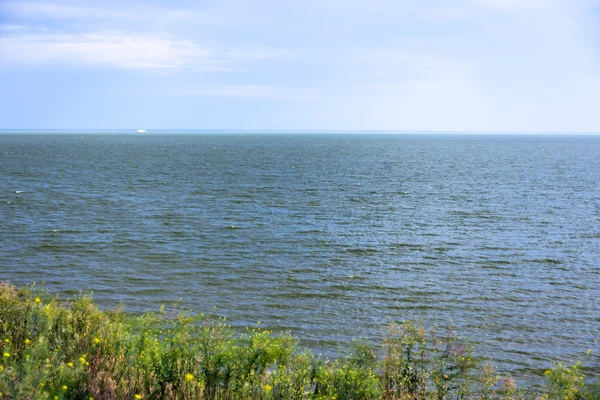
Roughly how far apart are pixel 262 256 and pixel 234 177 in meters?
42.7

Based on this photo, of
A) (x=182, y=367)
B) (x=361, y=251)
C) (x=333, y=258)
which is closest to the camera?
(x=182, y=367)

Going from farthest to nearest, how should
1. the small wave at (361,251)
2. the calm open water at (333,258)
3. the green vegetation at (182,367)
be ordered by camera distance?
1. the small wave at (361,251)
2. the calm open water at (333,258)
3. the green vegetation at (182,367)

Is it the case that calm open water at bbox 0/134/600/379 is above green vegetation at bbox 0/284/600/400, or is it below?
below

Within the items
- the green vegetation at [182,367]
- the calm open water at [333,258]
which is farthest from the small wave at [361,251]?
the green vegetation at [182,367]

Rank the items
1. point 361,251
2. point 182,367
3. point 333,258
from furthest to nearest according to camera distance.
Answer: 1. point 361,251
2. point 333,258
3. point 182,367

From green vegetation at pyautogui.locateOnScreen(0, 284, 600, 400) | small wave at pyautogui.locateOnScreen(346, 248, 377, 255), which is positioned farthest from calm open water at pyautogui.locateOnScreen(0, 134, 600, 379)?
green vegetation at pyautogui.locateOnScreen(0, 284, 600, 400)

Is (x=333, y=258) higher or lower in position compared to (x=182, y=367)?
lower

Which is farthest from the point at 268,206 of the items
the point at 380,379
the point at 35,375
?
the point at 35,375

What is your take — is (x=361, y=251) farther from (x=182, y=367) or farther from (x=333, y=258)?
(x=182, y=367)

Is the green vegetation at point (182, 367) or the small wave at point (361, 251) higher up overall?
the green vegetation at point (182, 367)

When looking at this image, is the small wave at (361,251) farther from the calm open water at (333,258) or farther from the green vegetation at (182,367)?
the green vegetation at (182,367)

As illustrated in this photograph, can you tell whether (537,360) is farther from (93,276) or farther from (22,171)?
(22,171)

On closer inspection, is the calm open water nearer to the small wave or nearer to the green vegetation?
the small wave

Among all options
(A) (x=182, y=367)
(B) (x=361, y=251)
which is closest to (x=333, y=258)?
(B) (x=361, y=251)
